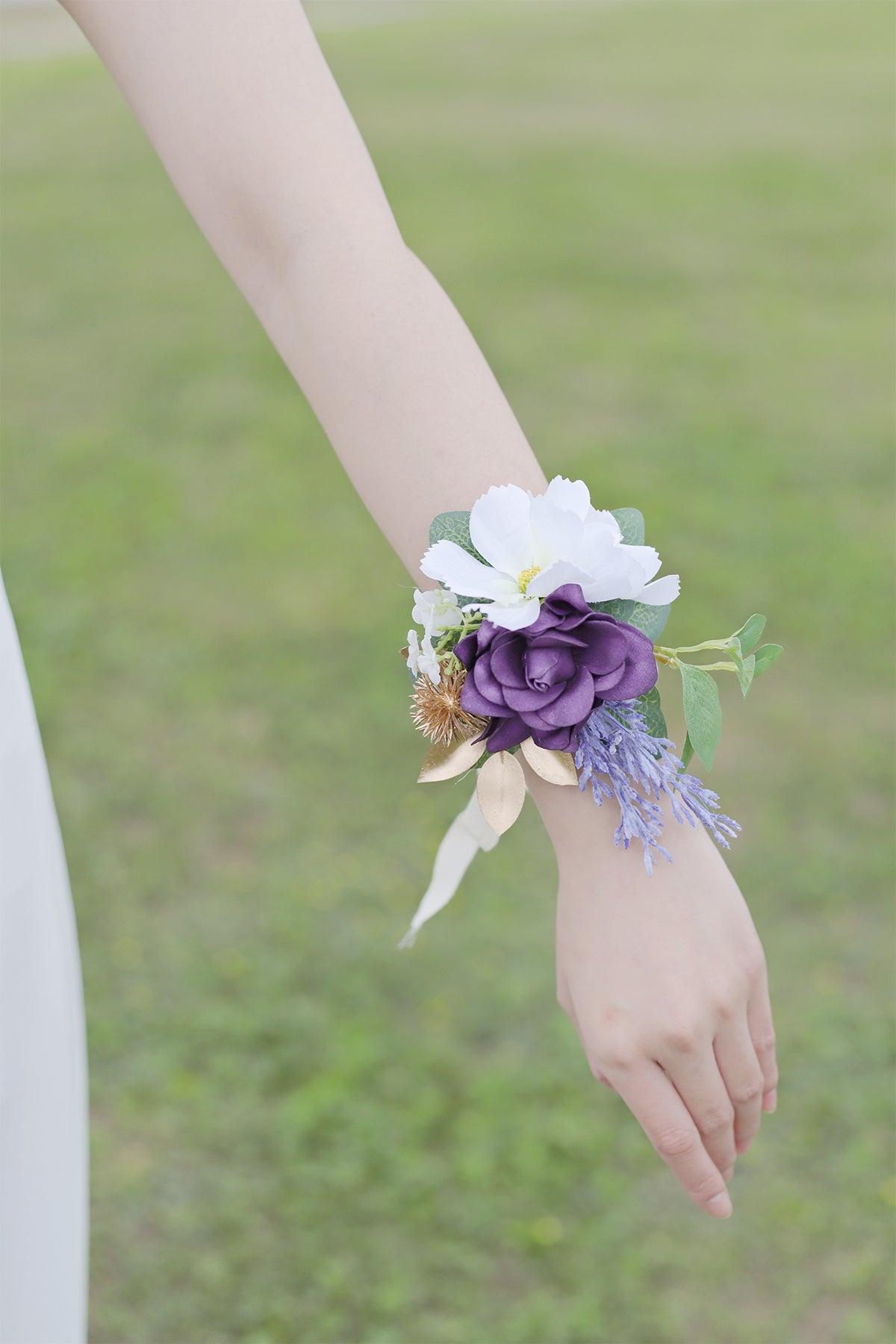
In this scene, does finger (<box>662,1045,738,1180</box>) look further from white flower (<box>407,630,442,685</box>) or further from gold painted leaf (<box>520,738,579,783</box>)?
white flower (<box>407,630,442,685</box>)

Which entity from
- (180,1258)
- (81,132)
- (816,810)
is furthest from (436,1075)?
(81,132)

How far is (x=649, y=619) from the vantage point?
4.45ft

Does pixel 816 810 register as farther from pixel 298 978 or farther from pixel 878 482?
pixel 878 482

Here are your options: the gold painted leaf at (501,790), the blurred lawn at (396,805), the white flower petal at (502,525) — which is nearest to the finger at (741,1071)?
the gold painted leaf at (501,790)

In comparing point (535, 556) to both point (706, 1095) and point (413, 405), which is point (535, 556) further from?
point (706, 1095)

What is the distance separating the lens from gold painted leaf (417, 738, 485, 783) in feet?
4.38

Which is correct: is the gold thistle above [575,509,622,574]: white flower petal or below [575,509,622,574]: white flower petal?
below

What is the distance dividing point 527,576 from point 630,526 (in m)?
0.15

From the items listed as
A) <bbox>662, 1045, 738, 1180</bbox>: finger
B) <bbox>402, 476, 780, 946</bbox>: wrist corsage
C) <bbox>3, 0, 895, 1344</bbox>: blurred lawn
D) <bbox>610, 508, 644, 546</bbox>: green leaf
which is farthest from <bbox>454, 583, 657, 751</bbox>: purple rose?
<bbox>3, 0, 895, 1344</bbox>: blurred lawn

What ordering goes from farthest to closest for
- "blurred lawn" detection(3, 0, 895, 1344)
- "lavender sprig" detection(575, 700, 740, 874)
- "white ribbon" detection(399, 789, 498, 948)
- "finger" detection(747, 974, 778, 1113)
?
"blurred lawn" detection(3, 0, 895, 1344) → "white ribbon" detection(399, 789, 498, 948) → "finger" detection(747, 974, 778, 1113) → "lavender sprig" detection(575, 700, 740, 874)

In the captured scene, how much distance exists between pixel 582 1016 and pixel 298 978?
2.18 m

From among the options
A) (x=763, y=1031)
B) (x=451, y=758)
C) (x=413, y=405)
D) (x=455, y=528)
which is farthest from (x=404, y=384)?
(x=763, y=1031)

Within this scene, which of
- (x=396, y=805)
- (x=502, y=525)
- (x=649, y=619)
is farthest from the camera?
(x=396, y=805)

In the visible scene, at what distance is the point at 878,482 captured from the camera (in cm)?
619
